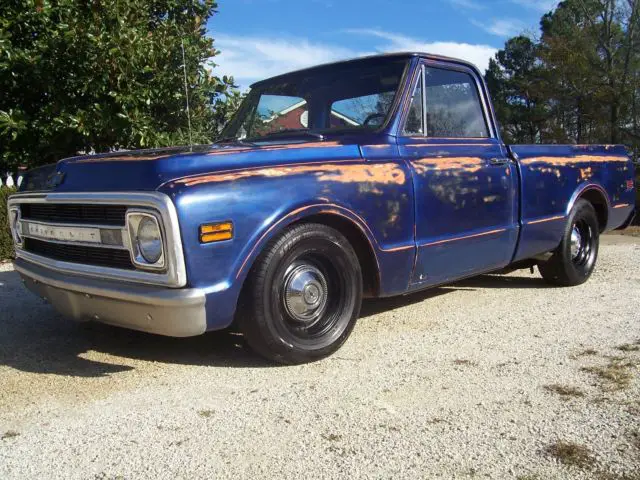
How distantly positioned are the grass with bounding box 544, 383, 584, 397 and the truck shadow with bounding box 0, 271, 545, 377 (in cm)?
148

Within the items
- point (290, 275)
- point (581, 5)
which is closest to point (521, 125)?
point (581, 5)

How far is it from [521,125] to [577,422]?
2805cm

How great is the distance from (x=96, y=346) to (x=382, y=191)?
81.8 inches

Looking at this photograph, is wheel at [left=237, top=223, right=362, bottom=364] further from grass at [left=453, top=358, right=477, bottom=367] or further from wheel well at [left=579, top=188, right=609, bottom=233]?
wheel well at [left=579, top=188, right=609, bottom=233]

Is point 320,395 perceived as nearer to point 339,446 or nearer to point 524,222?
point 339,446

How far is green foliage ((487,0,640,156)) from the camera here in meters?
21.0

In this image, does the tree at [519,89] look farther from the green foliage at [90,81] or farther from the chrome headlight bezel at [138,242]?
the chrome headlight bezel at [138,242]

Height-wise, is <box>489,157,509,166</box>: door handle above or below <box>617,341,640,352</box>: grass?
above

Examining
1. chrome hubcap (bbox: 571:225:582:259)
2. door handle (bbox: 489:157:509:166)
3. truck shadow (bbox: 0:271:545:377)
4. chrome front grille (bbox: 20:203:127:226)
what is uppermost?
door handle (bbox: 489:157:509:166)

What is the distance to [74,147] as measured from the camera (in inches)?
316

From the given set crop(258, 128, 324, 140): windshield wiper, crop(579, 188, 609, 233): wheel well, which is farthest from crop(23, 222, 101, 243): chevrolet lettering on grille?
crop(579, 188, 609, 233): wheel well

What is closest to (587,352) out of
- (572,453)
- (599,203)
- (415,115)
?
(572,453)

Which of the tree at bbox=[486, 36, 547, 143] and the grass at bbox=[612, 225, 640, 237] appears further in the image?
the tree at bbox=[486, 36, 547, 143]

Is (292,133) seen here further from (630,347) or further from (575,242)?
(575,242)
